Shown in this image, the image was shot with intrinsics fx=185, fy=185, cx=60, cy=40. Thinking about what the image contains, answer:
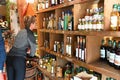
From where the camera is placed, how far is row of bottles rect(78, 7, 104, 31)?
1.81 meters

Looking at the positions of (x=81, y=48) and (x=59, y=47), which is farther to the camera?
(x=59, y=47)

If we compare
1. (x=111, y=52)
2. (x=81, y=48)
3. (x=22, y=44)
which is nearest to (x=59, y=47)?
(x=22, y=44)

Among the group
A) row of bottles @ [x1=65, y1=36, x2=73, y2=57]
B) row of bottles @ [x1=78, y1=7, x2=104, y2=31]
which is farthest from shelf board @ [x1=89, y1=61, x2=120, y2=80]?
row of bottles @ [x1=65, y1=36, x2=73, y2=57]

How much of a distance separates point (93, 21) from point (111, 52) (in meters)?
0.37

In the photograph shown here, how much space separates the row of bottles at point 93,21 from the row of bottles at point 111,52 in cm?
26

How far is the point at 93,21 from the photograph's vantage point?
1924 mm

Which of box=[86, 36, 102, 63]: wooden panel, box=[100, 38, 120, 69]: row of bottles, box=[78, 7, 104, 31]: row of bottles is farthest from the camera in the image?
box=[86, 36, 102, 63]: wooden panel

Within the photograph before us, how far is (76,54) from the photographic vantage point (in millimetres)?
2260

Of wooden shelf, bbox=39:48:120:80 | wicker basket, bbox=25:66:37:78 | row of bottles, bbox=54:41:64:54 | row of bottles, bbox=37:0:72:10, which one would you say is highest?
row of bottles, bbox=37:0:72:10

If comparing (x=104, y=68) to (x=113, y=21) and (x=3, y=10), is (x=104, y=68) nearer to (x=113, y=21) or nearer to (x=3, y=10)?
(x=113, y=21)

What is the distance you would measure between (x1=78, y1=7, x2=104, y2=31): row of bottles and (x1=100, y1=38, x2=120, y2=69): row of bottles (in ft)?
0.84

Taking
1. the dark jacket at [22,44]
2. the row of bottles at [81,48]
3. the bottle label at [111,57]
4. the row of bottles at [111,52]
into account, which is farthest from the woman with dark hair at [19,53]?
the bottle label at [111,57]

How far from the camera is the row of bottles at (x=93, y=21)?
1.81 meters

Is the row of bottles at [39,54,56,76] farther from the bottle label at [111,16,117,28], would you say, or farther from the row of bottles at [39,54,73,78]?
the bottle label at [111,16,117,28]
